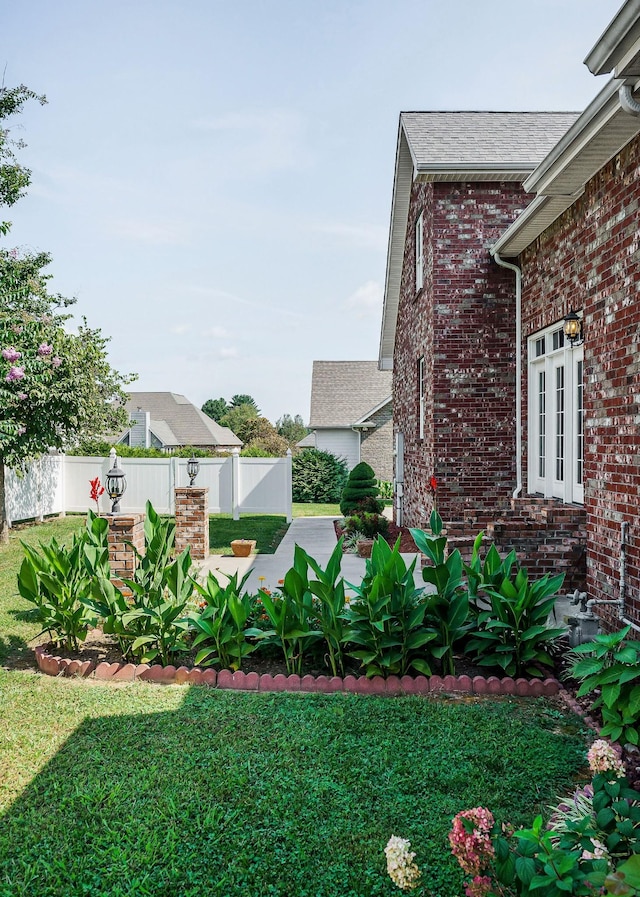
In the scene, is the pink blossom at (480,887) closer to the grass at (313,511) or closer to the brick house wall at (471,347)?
the brick house wall at (471,347)

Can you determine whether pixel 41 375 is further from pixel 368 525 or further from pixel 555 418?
pixel 555 418

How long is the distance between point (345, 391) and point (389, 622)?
24166 mm

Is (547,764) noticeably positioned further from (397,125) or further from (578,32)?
(397,125)

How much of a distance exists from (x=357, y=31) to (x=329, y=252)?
10.0m

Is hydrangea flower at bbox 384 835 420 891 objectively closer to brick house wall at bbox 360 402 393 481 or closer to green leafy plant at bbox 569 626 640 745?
green leafy plant at bbox 569 626 640 745

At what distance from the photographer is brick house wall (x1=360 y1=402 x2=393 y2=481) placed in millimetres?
25219

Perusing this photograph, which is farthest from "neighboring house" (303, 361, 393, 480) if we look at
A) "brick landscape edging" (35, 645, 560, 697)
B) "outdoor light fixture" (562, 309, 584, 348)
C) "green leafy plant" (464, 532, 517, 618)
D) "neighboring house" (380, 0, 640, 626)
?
"brick landscape edging" (35, 645, 560, 697)

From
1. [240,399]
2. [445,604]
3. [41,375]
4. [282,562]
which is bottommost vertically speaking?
[282,562]

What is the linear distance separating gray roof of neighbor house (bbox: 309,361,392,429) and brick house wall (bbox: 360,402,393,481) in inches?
25.2

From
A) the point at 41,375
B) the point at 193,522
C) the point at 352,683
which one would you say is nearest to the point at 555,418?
the point at 352,683

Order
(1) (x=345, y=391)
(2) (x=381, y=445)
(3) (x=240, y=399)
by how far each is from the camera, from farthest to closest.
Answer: (3) (x=240, y=399) < (1) (x=345, y=391) < (2) (x=381, y=445)

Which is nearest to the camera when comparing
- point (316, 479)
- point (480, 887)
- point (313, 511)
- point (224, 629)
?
point (480, 887)

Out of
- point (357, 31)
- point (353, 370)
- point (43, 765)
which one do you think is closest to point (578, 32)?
point (357, 31)

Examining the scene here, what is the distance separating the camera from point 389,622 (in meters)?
4.32
